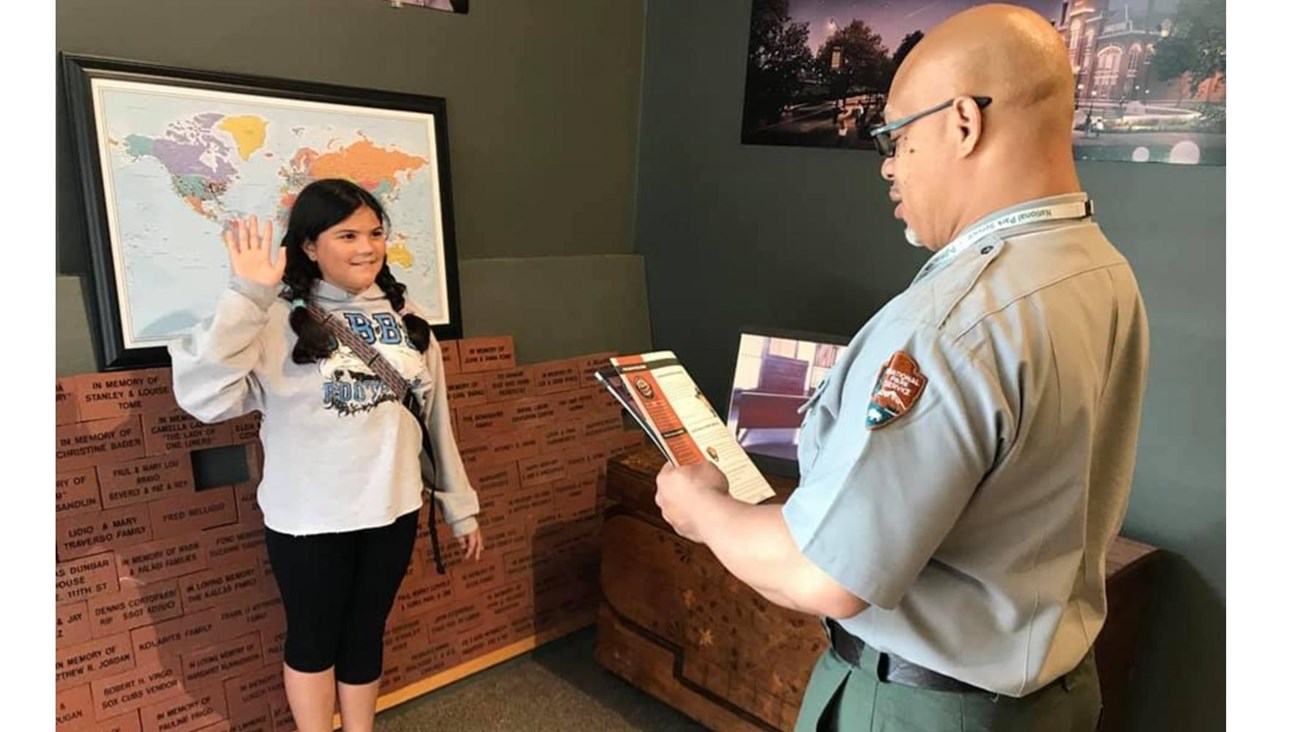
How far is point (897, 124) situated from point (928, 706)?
0.72m

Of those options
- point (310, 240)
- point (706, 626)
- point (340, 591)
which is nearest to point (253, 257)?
point (310, 240)

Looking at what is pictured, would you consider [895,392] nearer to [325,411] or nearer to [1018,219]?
[1018,219]

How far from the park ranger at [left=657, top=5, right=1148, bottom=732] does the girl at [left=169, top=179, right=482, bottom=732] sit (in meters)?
0.90

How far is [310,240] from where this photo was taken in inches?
70.7

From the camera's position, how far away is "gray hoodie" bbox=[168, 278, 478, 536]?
163cm

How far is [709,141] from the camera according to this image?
284 cm

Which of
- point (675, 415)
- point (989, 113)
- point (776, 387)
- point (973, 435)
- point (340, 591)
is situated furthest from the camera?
point (776, 387)

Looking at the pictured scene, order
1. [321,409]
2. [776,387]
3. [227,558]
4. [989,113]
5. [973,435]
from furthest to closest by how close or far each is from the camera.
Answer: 1. [776,387]
2. [227,558]
3. [321,409]
4. [989,113]
5. [973,435]

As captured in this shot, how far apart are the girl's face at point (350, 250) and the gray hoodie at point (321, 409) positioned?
0.13ft

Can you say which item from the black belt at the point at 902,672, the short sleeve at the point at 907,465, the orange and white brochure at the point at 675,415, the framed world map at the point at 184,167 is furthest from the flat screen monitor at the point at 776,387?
the short sleeve at the point at 907,465

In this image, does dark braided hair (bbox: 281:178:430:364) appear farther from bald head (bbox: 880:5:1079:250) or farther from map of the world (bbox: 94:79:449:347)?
bald head (bbox: 880:5:1079:250)

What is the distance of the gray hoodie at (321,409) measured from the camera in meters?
1.63

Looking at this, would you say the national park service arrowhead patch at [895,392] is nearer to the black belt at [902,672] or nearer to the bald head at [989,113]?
the bald head at [989,113]

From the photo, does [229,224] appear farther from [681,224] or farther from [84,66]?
[681,224]
